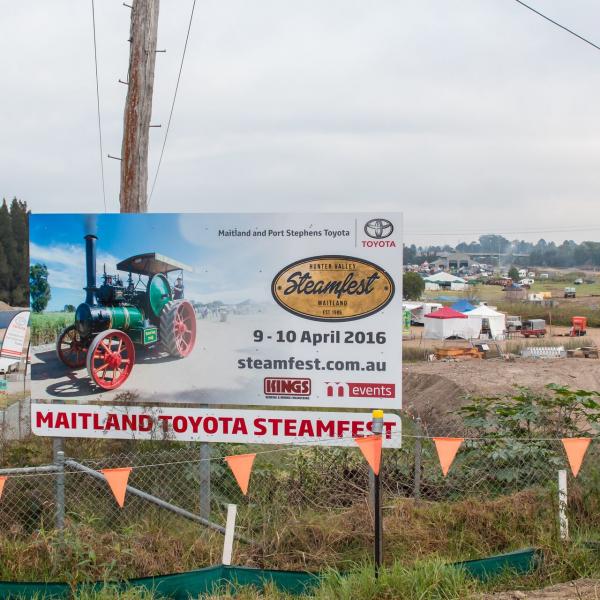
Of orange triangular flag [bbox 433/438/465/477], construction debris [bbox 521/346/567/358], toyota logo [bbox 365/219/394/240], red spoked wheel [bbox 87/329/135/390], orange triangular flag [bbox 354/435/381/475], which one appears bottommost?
construction debris [bbox 521/346/567/358]

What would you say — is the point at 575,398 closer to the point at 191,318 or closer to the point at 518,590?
the point at 518,590

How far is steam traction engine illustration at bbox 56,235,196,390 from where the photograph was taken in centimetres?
789

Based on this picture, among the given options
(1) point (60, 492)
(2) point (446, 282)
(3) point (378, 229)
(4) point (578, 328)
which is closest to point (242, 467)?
(1) point (60, 492)

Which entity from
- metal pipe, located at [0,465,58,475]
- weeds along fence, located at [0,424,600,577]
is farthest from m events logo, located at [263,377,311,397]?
metal pipe, located at [0,465,58,475]

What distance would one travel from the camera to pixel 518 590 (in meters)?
5.84

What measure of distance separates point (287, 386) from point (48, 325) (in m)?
2.42

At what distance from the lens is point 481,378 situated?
28.3m

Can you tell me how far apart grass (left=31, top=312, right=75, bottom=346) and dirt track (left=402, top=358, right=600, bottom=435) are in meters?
15.6

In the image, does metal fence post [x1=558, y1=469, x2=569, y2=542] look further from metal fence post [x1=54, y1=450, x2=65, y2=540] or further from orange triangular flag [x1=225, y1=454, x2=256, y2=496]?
metal fence post [x1=54, y1=450, x2=65, y2=540]

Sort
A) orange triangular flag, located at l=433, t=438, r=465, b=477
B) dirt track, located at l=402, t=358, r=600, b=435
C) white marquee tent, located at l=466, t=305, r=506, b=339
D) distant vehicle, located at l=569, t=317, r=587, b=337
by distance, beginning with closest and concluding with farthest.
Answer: orange triangular flag, located at l=433, t=438, r=465, b=477 → dirt track, located at l=402, t=358, r=600, b=435 → white marquee tent, located at l=466, t=305, r=506, b=339 → distant vehicle, located at l=569, t=317, r=587, b=337

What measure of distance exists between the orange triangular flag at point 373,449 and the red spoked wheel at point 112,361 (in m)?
2.73

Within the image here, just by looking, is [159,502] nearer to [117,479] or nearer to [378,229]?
[117,479]

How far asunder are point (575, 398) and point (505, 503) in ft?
5.96

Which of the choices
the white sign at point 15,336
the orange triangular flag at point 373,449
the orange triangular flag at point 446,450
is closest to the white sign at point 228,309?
the orange triangular flag at point 446,450
